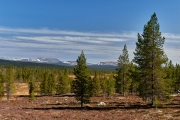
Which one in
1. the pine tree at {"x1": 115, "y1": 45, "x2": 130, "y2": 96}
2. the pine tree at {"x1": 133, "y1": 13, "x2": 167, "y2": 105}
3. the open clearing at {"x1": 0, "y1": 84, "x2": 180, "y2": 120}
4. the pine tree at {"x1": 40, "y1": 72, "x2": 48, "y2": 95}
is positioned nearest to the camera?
the open clearing at {"x1": 0, "y1": 84, "x2": 180, "y2": 120}

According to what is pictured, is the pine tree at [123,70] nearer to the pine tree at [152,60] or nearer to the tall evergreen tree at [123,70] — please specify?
the tall evergreen tree at [123,70]

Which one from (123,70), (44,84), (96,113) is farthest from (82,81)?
(44,84)

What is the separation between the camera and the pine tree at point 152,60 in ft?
113

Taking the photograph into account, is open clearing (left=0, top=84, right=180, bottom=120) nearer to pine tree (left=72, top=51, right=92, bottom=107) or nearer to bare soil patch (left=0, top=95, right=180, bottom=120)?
bare soil patch (left=0, top=95, right=180, bottom=120)

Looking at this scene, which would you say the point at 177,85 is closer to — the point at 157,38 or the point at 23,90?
the point at 157,38

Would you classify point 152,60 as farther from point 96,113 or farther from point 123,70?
point 123,70

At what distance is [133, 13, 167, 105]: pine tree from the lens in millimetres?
34375

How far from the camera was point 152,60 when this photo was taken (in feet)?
115

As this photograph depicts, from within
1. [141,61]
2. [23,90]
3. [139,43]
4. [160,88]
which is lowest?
[23,90]

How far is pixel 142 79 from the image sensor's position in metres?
35.7

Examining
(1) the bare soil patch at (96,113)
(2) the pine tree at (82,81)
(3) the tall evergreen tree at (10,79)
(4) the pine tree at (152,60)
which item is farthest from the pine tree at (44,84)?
(4) the pine tree at (152,60)

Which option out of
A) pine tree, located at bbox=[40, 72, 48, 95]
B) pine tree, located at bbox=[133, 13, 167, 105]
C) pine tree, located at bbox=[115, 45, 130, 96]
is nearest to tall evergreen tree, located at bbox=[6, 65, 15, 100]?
pine tree, located at bbox=[40, 72, 48, 95]

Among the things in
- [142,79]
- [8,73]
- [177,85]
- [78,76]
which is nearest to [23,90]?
[8,73]

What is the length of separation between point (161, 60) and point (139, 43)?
167 inches
